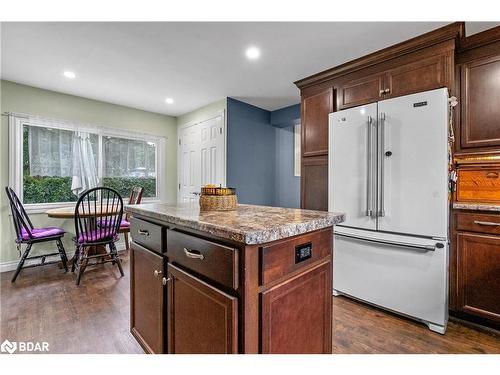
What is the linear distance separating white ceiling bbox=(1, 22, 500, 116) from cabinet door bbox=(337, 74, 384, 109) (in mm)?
240

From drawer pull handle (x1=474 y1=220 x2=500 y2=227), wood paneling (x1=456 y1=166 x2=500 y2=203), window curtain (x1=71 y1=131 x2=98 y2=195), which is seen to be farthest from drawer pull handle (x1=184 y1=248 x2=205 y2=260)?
window curtain (x1=71 y1=131 x2=98 y2=195)

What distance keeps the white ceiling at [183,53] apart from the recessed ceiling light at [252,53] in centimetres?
5

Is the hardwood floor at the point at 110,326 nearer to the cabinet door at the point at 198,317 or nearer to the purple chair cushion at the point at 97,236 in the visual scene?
the purple chair cushion at the point at 97,236

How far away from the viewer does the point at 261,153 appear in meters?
4.12

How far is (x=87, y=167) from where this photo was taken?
370 centimetres

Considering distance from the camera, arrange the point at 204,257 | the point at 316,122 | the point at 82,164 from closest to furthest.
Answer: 1. the point at 204,257
2. the point at 316,122
3. the point at 82,164

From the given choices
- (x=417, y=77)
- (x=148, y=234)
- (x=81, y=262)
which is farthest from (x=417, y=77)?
(x=81, y=262)

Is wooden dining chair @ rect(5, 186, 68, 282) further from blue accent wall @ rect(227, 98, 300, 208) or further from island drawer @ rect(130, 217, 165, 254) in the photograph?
blue accent wall @ rect(227, 98, 300, 208)

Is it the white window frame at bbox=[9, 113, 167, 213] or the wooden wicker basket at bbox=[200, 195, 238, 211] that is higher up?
the white window frame at bbox=[9, 113, 167, 213]

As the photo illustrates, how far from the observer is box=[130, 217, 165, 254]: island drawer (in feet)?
4.19

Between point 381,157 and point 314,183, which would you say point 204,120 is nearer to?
point 314,183

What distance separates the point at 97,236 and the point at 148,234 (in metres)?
1.86
